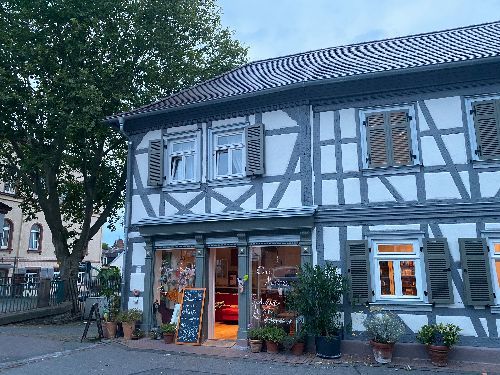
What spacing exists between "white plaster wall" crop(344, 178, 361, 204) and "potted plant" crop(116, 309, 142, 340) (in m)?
6.42

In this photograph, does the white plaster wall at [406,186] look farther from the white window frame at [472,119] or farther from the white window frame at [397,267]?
the white window frame at [472,119]

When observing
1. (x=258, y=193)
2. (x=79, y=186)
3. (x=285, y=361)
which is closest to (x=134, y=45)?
(x=79, y=186)

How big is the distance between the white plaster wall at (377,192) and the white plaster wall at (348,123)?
1251 millimetres

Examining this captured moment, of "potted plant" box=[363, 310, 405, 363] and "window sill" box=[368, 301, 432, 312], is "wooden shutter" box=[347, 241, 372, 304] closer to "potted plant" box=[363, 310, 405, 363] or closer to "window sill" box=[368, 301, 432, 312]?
"window sill" box=[368, 301, 432, 312]

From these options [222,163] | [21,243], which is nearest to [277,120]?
[222,163]

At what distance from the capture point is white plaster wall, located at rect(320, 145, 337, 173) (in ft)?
32.4

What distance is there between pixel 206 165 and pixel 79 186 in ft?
34.2

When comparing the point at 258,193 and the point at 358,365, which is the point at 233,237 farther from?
the point at 358,365

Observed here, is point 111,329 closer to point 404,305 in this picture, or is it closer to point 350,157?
point 404,305

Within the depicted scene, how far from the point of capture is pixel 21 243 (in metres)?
28.0

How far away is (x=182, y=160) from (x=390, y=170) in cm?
578

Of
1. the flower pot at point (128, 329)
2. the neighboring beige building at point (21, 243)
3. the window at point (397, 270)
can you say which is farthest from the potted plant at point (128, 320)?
the neighboring beige building at point (21, 243)

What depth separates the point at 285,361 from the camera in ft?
27.5

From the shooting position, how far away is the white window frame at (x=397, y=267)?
Result: 889 cm
